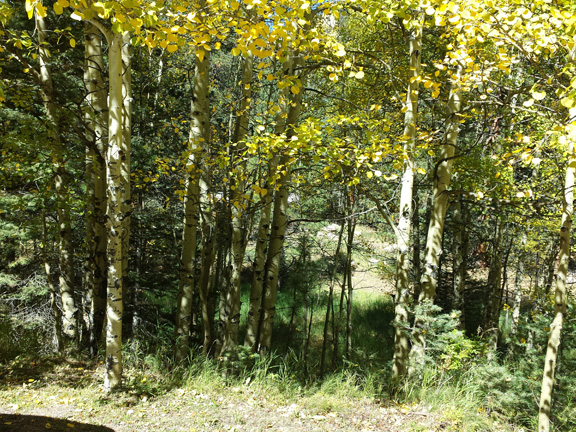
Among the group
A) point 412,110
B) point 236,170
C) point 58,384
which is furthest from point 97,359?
point 412,110

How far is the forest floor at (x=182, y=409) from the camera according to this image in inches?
133

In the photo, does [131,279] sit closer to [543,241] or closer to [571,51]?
[571,51]

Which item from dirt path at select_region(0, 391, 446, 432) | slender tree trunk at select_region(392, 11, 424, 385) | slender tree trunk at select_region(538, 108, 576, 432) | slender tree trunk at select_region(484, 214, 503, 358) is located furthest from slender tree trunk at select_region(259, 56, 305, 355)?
slender tree trunk at select_region(484, 214, 503, 358)

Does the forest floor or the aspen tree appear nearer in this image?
the forest floor

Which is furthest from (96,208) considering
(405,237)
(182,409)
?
(405,237)

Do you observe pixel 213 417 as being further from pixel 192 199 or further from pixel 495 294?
pixel 495 294

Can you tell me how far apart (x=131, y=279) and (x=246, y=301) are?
7.35 meters

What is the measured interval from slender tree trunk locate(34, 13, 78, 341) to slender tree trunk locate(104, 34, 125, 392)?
1.32 metres

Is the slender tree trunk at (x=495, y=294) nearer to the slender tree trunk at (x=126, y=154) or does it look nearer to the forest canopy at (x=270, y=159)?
the forest canopy at (x=270, y=159)

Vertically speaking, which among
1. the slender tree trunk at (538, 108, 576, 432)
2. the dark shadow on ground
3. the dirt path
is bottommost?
the dirt path

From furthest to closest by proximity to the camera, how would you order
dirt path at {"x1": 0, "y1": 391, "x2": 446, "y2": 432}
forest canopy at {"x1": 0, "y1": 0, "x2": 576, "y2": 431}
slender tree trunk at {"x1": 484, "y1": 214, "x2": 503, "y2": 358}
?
slender tree trunk at {"x1": 484, "y1": 214, "x2": 503, "y2": 358}, dirt path at {"x1": 0, "y1": 391, "x2": 446, "y2": 432}, forest canopy at {"x1": 0, "y1": 0, "x2": 576, "y2": 431}

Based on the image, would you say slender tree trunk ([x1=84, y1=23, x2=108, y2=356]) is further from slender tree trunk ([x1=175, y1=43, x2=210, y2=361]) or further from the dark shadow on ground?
the dark shadow on ground

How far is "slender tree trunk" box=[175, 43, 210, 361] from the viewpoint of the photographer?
4.96 meters

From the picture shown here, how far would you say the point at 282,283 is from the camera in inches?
610
